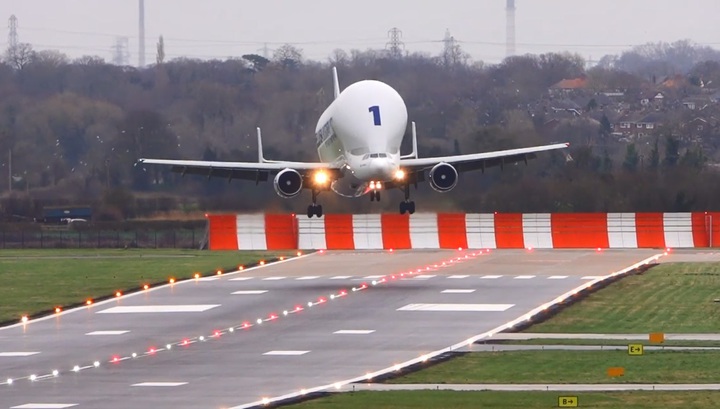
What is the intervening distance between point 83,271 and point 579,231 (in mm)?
20582

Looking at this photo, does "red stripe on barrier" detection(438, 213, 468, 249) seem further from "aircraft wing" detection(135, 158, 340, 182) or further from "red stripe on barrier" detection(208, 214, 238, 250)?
"red stripe on barrier" detection(208, 214, 238, 250)

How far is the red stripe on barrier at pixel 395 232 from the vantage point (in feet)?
224

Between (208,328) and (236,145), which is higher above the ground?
(236,145)

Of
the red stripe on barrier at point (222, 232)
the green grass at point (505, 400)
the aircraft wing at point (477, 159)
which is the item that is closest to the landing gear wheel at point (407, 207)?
the aircraft wing at point (477, 159)

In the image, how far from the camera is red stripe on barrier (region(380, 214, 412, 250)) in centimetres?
6825

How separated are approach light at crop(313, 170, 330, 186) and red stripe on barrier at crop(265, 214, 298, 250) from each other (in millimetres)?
8184

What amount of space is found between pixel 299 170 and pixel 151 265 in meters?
6.06

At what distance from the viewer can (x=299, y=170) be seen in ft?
198

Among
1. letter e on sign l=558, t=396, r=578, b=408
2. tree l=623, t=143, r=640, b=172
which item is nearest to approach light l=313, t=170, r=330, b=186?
tree l=623, t=143, r=640, b=172

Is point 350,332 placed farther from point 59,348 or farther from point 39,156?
point 39,156

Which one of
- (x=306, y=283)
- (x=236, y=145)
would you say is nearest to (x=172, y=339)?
(x=306, y=283)

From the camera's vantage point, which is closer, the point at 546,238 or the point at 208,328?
the point at 208,328

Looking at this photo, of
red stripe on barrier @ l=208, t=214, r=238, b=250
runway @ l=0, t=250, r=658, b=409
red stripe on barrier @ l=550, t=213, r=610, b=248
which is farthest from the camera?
red stripe on barrier @ l=208, t=214, r=238, b=250

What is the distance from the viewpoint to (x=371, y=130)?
52.3m
